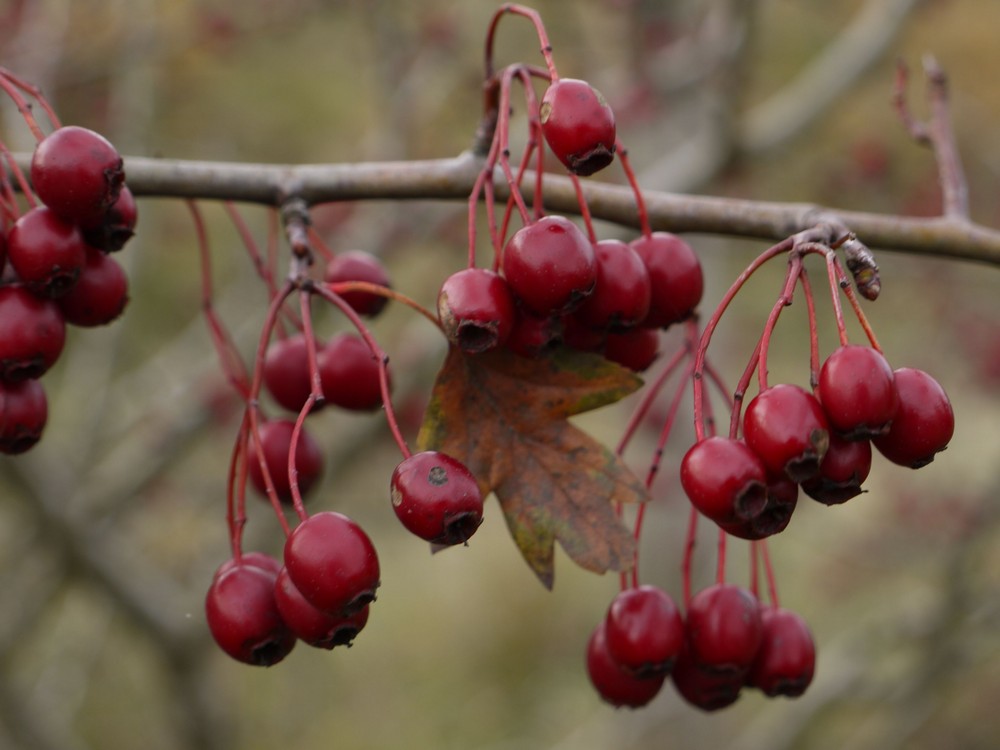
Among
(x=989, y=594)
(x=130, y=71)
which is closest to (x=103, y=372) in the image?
(x=130, y=71)

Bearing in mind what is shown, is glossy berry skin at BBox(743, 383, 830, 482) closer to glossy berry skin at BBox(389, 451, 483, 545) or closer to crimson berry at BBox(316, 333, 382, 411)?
glossy berry skin at BBox(389, 451, 483, 545)

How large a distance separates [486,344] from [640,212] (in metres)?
0.34

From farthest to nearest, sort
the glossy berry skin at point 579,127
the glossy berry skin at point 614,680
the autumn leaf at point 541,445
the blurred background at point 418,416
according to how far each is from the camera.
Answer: the blurred background at point 418,416 → the glossy berry skin at point 614,680 → the autumn leaf at point 541,445 → the glossy berry skin at point 579,127

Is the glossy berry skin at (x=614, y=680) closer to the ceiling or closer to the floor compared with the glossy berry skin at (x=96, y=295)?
closer to the floor

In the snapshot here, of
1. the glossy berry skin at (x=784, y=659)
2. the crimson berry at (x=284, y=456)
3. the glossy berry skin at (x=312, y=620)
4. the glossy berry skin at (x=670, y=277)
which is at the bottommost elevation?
the glossy berry skin at (x=312, y=620)

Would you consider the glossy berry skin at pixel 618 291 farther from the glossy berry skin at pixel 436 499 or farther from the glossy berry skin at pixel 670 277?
the glossy berry skin at pixel 436 499

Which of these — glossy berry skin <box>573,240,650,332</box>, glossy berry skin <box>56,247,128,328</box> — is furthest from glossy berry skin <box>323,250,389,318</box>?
glossy berry skin <box>573,240,650,332</box>

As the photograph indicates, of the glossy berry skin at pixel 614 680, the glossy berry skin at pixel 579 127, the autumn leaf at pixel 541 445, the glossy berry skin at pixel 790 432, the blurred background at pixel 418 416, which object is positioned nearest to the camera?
the glossy berry skin at pixel 790 432

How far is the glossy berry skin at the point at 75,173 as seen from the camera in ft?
3.97

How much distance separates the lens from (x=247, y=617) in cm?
122

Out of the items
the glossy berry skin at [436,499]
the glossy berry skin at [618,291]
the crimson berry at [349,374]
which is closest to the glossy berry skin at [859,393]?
the glossy berry skin at [618,291]

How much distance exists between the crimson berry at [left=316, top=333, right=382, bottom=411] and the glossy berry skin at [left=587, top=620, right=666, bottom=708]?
46cm

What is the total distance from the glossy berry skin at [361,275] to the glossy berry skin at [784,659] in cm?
71

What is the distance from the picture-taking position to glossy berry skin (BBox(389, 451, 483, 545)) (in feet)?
3.66
